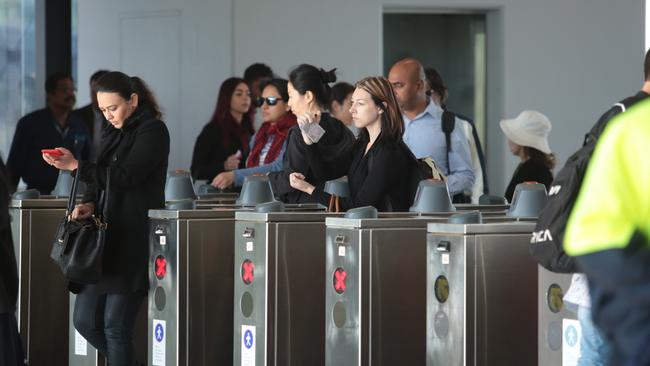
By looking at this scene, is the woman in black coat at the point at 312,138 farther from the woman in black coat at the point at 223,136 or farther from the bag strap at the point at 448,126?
the woman in black coat at the point at 223,136

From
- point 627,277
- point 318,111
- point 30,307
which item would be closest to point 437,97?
point 318,111

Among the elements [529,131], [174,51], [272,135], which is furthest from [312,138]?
[174,51]

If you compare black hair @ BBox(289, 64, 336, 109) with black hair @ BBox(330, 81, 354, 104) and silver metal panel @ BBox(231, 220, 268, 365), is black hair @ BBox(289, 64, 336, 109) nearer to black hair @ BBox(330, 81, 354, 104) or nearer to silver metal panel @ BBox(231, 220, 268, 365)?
silver metal panel @ BBox(231, 220, 268, 365)

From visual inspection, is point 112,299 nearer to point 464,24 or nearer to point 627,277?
point 627,277

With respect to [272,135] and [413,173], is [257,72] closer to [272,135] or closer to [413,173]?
[272,135]

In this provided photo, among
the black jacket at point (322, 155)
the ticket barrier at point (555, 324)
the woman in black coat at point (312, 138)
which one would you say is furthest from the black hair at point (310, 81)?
the ticket barrier at point (555, 324)

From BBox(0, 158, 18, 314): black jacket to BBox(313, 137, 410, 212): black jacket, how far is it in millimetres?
1769

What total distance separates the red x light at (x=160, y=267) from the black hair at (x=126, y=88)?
28.0 inches

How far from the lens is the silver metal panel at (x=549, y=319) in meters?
4.88

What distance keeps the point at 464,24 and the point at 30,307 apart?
Answer: 6249 mm

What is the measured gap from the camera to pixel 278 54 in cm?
1173

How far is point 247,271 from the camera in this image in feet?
20.3

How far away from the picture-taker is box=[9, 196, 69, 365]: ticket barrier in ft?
24.9

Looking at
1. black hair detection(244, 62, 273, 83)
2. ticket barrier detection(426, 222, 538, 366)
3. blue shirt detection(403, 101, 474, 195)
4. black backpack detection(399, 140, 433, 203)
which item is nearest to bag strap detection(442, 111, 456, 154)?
blue shirt detection(403, 101, 474, 195)
